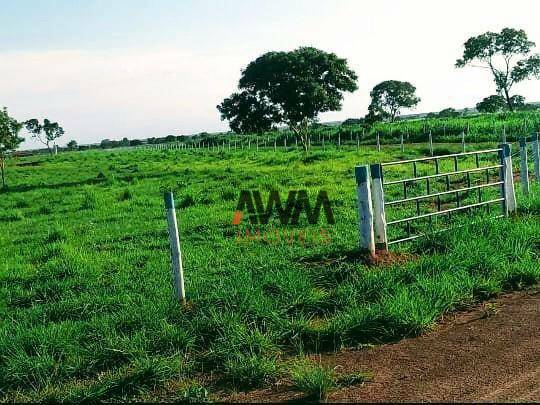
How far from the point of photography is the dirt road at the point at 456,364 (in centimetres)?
349

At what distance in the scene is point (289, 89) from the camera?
33.3m

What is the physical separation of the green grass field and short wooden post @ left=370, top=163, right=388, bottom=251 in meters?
0.25

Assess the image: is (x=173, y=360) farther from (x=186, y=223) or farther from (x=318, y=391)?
(x=186, y=223)

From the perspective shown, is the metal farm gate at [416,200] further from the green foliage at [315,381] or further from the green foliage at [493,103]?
the green foliage at [493,103]

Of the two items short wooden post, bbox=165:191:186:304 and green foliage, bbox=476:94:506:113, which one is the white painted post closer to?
short wooden post, bbox=165:191:186:304

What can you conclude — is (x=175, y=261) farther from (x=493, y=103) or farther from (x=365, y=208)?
(x=493, y=103)

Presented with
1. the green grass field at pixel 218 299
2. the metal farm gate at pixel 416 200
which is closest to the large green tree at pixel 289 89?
the metal farm gate at pixel 416 200

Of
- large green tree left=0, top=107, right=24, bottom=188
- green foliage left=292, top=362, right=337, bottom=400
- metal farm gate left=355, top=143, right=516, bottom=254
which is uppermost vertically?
large green tree left=0, top=107, right=24, bottom=188

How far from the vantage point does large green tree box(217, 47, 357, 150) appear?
33344mm

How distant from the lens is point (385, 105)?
8588 cm

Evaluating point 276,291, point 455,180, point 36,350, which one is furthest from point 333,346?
point 455,180

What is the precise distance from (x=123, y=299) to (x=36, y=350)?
1352 millimetres

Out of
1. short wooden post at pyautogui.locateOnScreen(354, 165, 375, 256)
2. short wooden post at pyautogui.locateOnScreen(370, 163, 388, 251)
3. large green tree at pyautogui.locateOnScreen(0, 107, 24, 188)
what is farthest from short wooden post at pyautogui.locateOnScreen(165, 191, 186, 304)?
large green tree at pyautogui.locateOnScreen(0, 107, 24, 188)

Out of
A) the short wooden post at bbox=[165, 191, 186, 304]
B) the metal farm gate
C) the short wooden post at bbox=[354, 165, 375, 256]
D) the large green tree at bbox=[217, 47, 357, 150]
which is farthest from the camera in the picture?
the large green tree at bbox=[217, 47, 357, 150]
